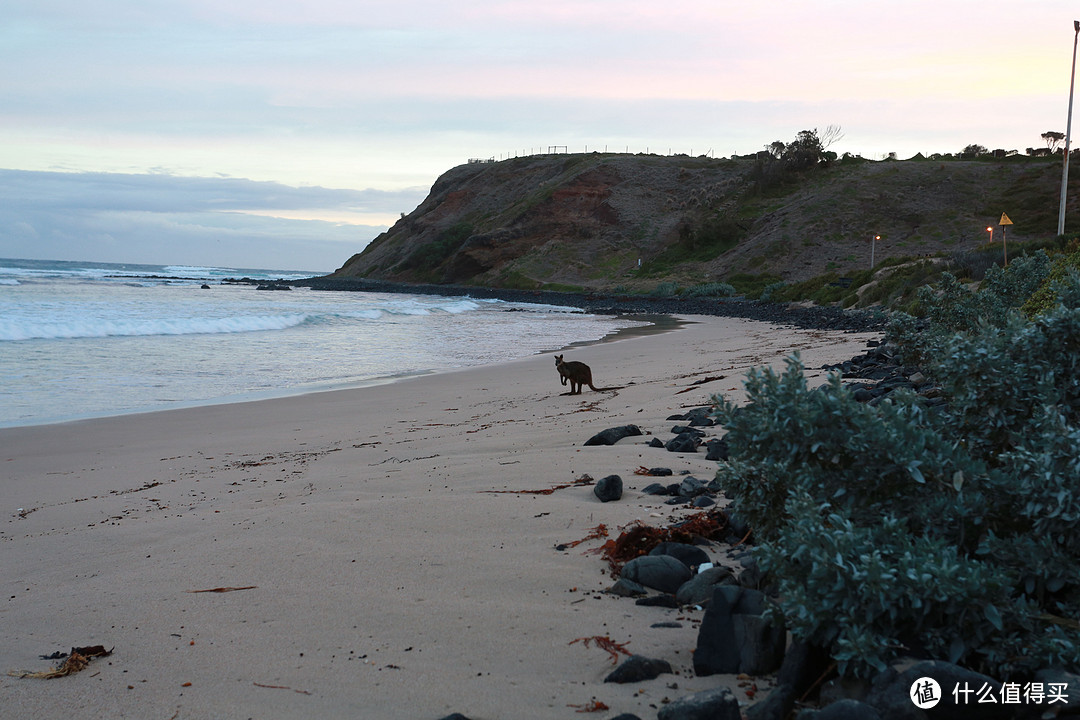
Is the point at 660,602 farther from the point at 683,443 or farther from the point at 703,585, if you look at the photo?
the point at 683,443

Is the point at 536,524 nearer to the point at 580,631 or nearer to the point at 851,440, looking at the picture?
the point at 580,631

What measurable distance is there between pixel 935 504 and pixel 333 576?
2.32 meters

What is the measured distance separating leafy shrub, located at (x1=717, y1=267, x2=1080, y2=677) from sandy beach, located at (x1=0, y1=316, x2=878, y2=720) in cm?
51

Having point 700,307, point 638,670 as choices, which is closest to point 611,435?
point 638,670

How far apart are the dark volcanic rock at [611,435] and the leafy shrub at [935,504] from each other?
3.41 meters

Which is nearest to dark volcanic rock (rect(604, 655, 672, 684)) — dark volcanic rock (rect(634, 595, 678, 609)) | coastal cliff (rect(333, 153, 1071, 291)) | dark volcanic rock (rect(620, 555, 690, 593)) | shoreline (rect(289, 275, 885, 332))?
dark volcanic rock (rect(634, 595, 678, 609))

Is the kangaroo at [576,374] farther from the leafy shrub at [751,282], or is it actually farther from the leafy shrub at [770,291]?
the leafy shrub at [751,282]

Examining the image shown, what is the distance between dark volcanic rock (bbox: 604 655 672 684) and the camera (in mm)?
2178

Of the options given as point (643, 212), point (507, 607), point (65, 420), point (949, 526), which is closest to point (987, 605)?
point (949, 526)

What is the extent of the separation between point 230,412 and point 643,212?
67470 mm

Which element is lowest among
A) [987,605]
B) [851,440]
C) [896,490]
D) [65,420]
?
[65,420]

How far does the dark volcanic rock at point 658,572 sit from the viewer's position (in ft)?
9.14

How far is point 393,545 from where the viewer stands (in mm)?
3506

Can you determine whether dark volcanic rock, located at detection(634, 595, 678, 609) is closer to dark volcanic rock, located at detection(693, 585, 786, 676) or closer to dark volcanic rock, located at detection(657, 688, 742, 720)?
dark volcanic rock, located at detection(693, 585, 786, 676)
